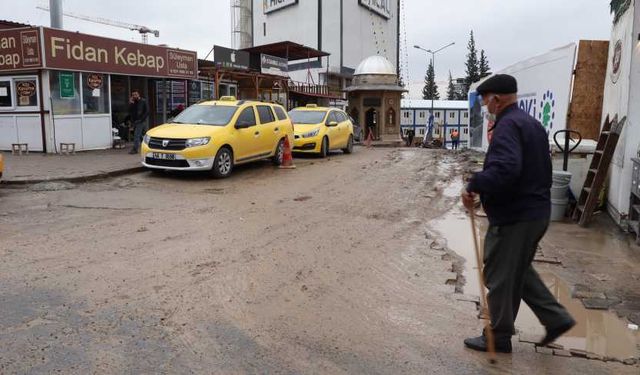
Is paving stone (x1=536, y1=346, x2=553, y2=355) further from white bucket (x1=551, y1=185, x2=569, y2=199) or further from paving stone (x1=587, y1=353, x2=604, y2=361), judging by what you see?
white bucket (x1=551, y1=185, x2=569, y2=199)

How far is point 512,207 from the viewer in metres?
3.72

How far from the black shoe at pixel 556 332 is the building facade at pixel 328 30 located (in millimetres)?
46358

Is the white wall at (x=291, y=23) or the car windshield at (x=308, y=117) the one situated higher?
the white wall at (x=291, y=23)

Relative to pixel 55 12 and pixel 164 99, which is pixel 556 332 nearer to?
pixel 164 99

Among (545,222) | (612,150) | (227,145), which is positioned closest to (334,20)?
(227,145)

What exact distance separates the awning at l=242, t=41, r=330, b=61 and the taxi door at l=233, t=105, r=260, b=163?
18.6 meters

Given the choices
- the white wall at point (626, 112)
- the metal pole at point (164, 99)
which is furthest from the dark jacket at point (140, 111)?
the white wall at point (626, 112)

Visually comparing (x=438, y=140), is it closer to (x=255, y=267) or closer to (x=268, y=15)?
(x=268, y=15)

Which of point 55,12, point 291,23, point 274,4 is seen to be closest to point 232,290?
point 55,12

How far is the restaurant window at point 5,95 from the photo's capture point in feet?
52.4

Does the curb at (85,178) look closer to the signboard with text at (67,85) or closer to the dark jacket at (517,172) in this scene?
the signboard with text at (67,85)

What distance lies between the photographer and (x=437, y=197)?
10672mm

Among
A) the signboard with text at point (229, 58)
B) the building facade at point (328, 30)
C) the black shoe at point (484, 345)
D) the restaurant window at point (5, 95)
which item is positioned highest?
the building facade at point (328, 30)

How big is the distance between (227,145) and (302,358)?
904cm
